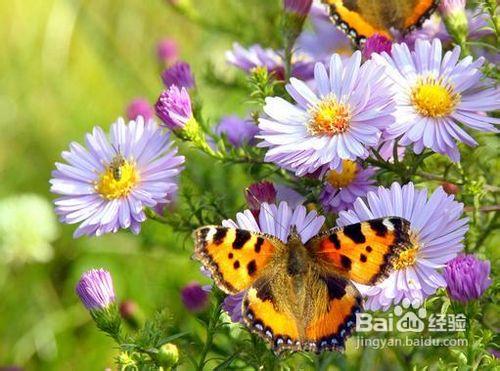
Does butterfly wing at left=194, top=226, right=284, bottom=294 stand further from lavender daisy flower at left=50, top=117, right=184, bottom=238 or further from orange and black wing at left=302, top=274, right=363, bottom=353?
lavender daisy flower at left=50, top=117, right=184, bottom=238

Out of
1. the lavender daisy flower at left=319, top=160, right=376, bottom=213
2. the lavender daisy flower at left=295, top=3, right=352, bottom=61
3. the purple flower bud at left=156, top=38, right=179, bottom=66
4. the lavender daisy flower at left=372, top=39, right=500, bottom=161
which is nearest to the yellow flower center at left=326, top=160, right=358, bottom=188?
the lavender daisy flower at left=319, top=160, right=376, bottom=213

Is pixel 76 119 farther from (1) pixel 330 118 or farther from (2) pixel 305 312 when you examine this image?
(2) pixel 305 312

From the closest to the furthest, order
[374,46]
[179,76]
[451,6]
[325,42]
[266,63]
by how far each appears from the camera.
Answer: [374,46]
[451,6]
[179,76]
[266,63]
[325,42]

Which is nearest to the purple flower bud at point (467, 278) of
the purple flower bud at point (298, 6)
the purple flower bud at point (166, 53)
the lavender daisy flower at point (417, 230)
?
the lavender daisy flower at point (417, 230)

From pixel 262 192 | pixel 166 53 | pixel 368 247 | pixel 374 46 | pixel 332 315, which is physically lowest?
pixel 332 315

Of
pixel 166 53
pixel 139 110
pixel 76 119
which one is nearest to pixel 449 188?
pixel 139 110

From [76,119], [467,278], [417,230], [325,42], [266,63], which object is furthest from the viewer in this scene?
[76,119]

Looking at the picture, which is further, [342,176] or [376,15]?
[376,15]

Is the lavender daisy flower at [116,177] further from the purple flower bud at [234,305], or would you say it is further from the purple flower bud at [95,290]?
the purple flower bud at [234,305]
